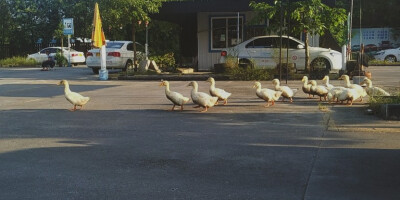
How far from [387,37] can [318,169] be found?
52226 mm

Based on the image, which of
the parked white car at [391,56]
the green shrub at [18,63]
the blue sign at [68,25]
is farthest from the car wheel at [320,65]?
the green shrub at [18,63]

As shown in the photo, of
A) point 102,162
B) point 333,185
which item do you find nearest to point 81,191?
point 102,162

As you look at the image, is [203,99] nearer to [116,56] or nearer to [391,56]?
[116,56]

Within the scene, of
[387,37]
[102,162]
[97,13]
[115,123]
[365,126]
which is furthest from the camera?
[387,37]

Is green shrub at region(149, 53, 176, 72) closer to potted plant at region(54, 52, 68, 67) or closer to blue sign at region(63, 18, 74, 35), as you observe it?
potted plant at region(54, 52, 68, 67)

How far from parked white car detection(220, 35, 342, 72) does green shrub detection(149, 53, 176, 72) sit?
3.43m

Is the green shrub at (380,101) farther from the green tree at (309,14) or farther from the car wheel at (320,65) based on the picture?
the car wheel at (320,65)

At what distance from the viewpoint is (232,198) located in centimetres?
434

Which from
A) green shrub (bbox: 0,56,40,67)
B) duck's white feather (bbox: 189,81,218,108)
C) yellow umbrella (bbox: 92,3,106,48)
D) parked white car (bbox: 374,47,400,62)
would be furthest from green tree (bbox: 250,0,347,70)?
green shrub (bbox: 0,56,40,67)

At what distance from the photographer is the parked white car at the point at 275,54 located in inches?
700

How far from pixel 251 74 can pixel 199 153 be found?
1102 cm

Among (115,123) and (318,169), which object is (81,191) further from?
(115,123)

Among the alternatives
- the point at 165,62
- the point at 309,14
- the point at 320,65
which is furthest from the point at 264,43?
the point at 165,62

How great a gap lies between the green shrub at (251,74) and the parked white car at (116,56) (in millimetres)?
5910
